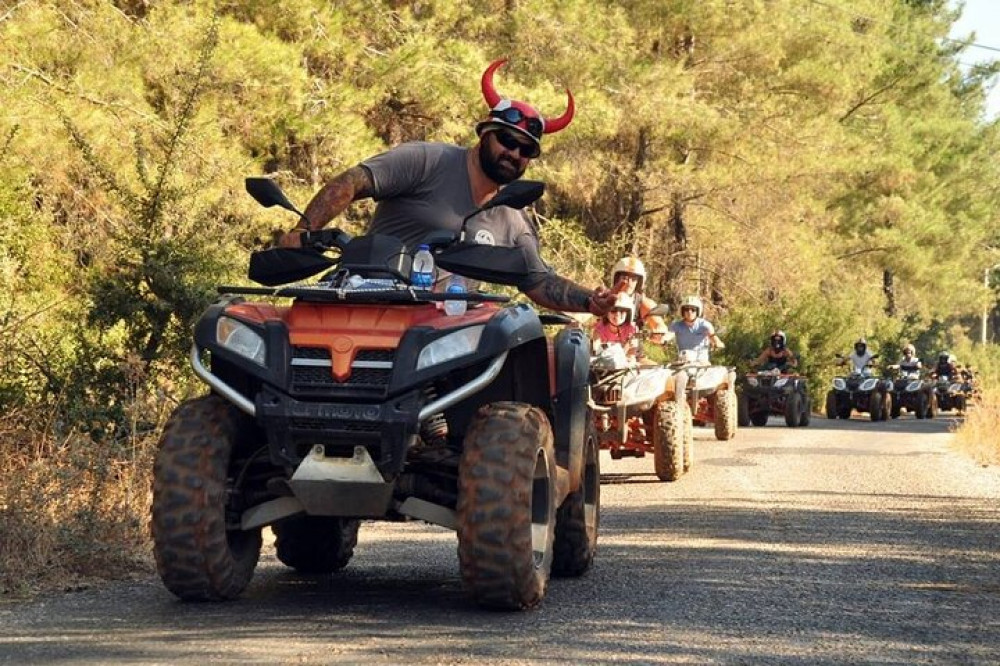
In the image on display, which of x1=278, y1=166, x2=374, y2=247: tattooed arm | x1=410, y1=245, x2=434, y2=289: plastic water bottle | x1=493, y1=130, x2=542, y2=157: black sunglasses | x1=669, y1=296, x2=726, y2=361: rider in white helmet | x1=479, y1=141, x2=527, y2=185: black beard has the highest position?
x1=669, y1=296, x2=726, y2=361: rider in white helmet

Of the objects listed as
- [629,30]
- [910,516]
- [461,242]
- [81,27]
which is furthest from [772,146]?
[461,242]

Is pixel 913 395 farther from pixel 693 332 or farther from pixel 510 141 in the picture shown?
pixel 510 141

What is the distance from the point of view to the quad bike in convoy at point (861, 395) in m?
38.0

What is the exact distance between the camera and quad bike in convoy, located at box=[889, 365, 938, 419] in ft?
134

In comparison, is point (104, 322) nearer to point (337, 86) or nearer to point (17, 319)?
point (17, 319)

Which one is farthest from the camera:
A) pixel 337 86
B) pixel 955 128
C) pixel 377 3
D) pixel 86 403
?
pixel 955 128

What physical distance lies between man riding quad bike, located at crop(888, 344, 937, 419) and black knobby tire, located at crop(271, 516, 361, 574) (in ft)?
108

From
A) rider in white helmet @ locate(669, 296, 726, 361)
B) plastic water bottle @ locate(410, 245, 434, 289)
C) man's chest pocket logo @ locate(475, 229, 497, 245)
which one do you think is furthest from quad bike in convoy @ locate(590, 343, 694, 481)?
plastic water bottle @ locate(410, 245, 434, 289)

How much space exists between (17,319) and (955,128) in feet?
165

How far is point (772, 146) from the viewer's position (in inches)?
1516

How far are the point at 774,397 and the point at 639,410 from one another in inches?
621

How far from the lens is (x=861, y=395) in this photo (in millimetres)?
38469

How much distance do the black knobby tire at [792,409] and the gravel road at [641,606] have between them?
1803cm

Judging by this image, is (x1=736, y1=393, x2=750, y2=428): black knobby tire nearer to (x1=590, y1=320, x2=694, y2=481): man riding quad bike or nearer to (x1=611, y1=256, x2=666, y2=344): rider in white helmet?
(x1=611, y1=256, x2=666, y2=344): rider in white helmet
